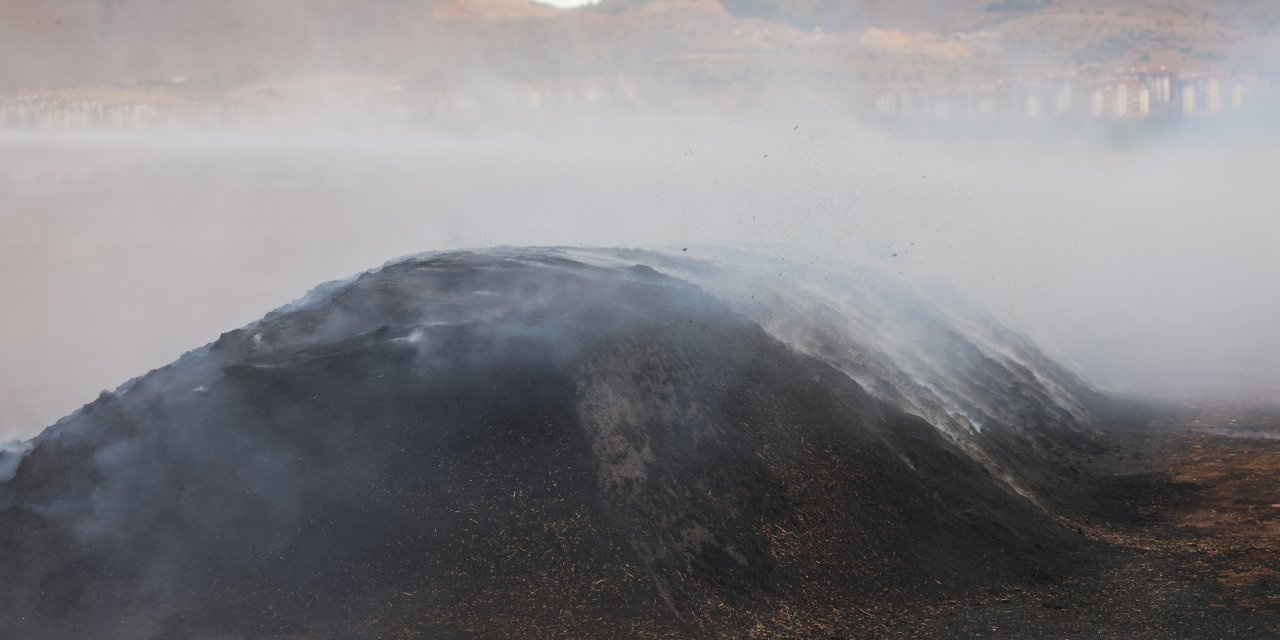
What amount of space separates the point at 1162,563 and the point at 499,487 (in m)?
8.26

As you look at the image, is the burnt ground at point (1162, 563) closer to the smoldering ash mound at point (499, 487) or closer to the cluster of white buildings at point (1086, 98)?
the smoldering ash mound at point (499, 487)

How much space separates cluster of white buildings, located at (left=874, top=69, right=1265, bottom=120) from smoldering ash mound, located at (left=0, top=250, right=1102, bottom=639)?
307ft

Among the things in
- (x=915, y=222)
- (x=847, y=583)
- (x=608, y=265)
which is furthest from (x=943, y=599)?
(x=915, y=222)

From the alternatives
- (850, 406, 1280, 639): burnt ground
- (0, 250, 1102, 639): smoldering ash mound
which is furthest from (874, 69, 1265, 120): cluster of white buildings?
(0, 250, 1102, 639): smoldering ash mound

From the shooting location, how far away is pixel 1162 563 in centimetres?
1549

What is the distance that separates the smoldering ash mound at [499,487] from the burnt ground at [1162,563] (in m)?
0.49

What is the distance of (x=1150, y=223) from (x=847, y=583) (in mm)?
65805

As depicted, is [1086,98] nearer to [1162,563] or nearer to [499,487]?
[1162,563]

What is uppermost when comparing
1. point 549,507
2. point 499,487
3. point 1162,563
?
point 499,487

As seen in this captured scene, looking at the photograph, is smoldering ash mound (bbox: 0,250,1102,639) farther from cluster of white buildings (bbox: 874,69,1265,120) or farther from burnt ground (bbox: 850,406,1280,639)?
cluster of white buildings (bbox: 874,69,1265,120)

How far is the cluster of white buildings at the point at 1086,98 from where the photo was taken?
10475 centimetres

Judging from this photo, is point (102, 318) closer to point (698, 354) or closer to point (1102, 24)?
point (698, 354)

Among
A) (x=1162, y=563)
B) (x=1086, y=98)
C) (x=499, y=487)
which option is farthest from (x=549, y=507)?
(x=1086, y=98)

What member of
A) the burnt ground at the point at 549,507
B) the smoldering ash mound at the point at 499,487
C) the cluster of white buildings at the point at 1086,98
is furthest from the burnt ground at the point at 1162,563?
the cluster of white buildings at the point at 1086,98
